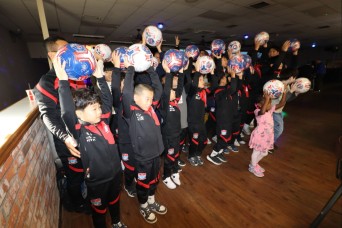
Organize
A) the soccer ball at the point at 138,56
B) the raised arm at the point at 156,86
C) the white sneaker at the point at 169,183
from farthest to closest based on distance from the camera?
the white sneaker at the point at 169,183 < the raised arm at the point at 156,86 < the soccer ball at the point at 138,56

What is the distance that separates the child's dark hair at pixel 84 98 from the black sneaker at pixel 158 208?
135cm

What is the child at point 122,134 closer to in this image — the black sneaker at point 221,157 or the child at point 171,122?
the child at point 171,122

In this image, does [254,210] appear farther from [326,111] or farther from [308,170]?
[326,111]

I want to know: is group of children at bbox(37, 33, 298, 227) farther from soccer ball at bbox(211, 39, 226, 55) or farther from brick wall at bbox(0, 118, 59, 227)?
brick wall at bbox(0, 118, 59, 227)

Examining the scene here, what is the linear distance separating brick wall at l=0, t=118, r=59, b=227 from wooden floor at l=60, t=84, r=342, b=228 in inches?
24.0

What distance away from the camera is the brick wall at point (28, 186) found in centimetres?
92

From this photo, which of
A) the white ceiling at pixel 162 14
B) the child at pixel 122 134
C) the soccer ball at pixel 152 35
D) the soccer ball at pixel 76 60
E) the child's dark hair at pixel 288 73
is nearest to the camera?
the soccer ball at pixel 76 60

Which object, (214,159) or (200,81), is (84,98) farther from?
(214,159)

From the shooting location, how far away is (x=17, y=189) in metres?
1.05

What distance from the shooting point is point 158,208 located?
6.68 feet

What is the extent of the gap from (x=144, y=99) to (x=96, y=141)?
0.56 m

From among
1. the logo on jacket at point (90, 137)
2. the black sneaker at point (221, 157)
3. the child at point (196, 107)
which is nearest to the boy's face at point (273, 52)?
the child at point (196, 107)

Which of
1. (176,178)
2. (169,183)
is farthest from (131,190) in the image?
(176,178)

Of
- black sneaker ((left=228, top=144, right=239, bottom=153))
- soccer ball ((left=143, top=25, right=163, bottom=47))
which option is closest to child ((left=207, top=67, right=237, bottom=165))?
black sneaker ((left=228, top=144, right=239, bottom=153))
